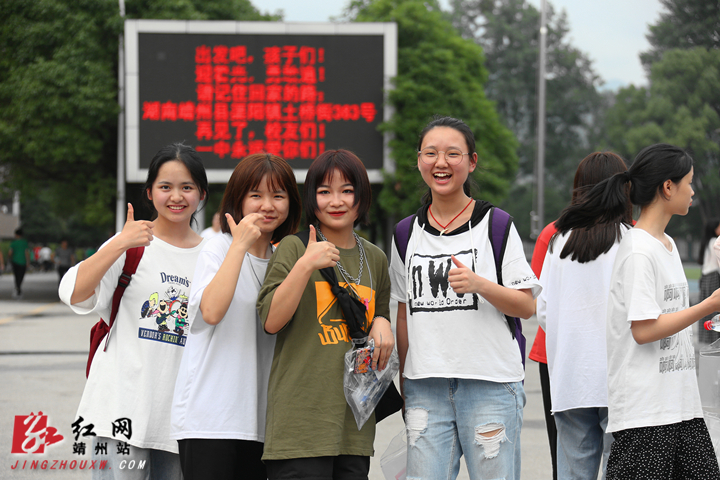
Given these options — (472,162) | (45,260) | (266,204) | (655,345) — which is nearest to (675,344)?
(655,345)

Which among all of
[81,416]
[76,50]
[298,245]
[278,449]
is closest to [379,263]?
[298,245]

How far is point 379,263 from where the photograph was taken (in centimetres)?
246

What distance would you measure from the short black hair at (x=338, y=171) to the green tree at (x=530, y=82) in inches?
1541

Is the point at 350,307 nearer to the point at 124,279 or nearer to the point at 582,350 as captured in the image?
the point at 124,279

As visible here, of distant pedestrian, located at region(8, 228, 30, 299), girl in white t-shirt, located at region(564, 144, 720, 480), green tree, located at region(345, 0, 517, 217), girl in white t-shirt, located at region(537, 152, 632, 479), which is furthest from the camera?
distant pedestrian, located at region(8, 228, 30, 299)

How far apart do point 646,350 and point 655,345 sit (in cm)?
3

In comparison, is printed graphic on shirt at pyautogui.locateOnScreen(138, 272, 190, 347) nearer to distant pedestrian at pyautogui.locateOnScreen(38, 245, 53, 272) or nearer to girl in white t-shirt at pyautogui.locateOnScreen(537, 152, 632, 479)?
girl in white t-shirt at pyautogui.locateOnScreen(537, 152, 632, 479)

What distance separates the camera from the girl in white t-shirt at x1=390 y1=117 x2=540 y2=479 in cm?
231

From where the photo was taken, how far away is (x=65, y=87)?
1498cm

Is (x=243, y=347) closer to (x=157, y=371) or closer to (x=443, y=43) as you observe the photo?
(x=157, y=371)

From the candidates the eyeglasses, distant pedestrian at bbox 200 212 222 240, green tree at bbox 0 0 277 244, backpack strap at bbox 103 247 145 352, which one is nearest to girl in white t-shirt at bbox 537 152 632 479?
the eyeglasses

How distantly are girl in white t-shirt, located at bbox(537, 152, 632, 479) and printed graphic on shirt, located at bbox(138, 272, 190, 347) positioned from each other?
61.7 inches

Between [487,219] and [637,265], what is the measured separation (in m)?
0.53

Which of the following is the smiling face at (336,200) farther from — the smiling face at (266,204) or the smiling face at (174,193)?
the smiling face at (174,193)
